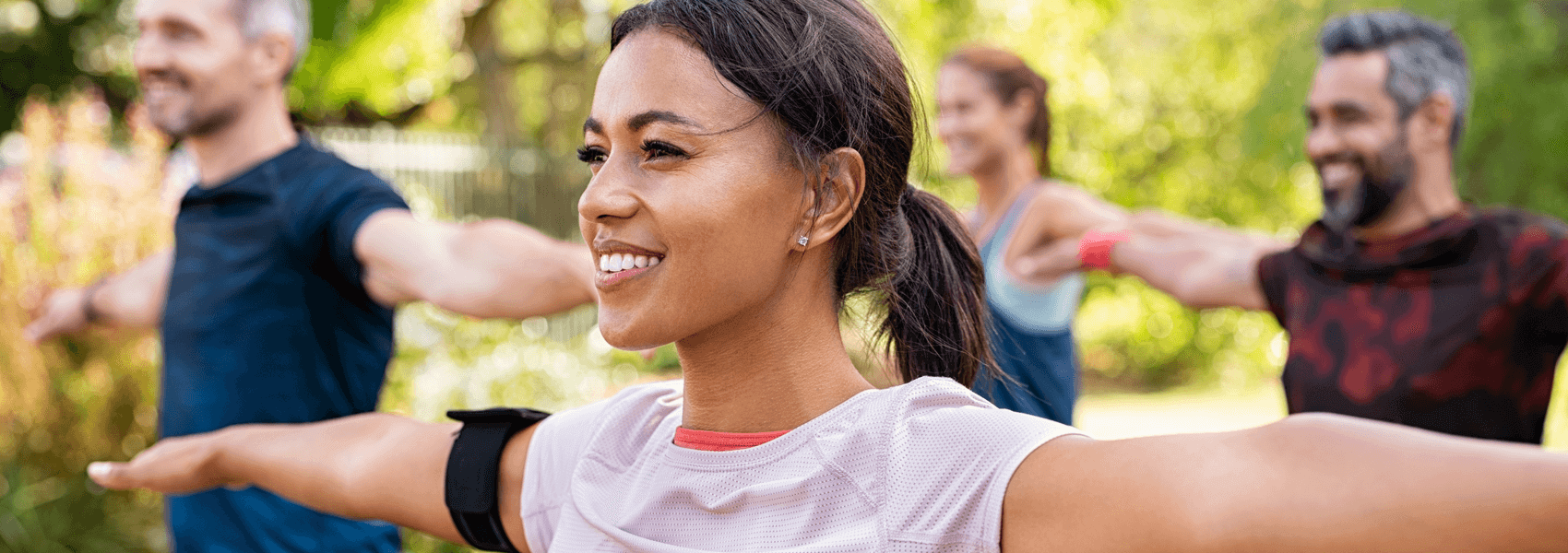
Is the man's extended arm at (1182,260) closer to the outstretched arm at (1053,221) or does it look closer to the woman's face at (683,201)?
the outstretched arm at (1053,221)

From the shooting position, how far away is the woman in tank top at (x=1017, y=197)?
429 centimetres

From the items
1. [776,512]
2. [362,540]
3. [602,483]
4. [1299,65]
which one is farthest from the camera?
[1299,65]

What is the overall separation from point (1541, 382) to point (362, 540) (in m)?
2.96

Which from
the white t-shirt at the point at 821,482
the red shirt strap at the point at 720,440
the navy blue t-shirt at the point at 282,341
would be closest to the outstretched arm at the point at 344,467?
the white t-shirt at the point at 821,482

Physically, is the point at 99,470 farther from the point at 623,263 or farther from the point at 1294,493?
the point at 1294,493

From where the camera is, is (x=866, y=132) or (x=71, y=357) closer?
(x=866, y=132)

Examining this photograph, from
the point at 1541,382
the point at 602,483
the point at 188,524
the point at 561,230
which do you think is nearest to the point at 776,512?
the point at 602,483

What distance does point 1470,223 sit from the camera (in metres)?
Answer: 3.23

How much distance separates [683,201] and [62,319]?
360 cm

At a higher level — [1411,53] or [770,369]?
[1411,53]

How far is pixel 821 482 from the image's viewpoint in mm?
1442

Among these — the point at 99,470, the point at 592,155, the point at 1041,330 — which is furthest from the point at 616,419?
the point at 1041,330

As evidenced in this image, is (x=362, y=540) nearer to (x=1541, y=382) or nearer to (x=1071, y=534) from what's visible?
(x=1071, y=534)

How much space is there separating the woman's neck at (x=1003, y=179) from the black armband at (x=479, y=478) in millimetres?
3262
